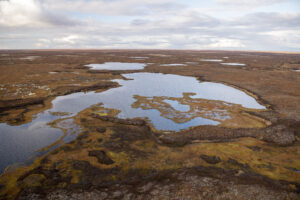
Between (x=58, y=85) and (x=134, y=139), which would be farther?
(x=58, y=85)

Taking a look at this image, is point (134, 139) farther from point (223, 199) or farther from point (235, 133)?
point (235, 133)

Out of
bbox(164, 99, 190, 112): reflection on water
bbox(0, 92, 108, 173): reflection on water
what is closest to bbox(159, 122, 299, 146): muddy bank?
bbox(164, 99, 190, 112): reflection on water

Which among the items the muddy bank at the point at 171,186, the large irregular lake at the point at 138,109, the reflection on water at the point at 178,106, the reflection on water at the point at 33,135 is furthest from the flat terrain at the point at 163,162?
the reflection on water at the point at 178,106

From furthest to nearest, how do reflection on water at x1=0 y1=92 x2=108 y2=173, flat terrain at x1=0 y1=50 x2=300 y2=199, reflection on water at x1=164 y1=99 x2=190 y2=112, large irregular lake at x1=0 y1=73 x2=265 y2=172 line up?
1. reflection on water at x1=164 y1=99 x2=190 y2=112
2. large irregular lake at x1=0 y1=73 x2=265 y2=172
3. reflection on water at x1=0 y1=92 x2=108 y2=173
4. flat terrain at x1=0 y1=50 x2=300 y2=199

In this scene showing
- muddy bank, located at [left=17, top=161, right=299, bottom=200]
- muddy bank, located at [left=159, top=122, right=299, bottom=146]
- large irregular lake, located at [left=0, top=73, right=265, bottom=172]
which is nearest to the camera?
Answer: muddy bank, located at [left=17, top=161, right=299, bottom=200]

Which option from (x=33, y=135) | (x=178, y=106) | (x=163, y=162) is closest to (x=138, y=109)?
(x=178, y=106)

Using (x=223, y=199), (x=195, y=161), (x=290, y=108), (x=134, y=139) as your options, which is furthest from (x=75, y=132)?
(x=290, y=108)

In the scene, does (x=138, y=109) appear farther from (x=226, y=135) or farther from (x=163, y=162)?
Answer: (x=163, y=162)

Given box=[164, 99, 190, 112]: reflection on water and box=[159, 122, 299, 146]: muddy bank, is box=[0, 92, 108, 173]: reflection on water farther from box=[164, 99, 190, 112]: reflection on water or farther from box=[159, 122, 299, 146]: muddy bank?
box=[164, 99, 190, 112]: reflection on water

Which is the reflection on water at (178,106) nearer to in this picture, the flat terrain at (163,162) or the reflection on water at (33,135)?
the flat terrain at (163,162)
